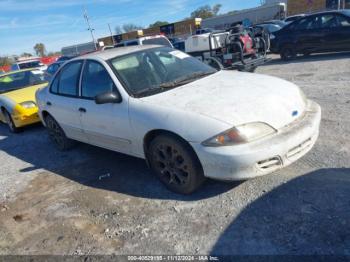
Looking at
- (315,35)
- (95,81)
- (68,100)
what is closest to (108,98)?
(95,81)

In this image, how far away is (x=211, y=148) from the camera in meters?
3.04

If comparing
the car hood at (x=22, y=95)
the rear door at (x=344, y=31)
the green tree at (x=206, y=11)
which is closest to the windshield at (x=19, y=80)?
the car hood at (x=22, y=95)

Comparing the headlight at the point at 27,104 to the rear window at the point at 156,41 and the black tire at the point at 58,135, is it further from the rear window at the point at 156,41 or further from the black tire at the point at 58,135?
the rear window at the point at 156,41

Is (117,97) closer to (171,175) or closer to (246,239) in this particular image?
(171,175)

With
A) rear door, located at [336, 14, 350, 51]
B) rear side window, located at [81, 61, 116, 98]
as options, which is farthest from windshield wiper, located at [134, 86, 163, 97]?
rear door, located at [336, 14, 350, 51]

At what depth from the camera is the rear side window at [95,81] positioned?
4.11m

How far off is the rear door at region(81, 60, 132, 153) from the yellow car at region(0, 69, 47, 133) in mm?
3286


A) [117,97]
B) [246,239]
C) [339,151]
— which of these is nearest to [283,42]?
[339,151]

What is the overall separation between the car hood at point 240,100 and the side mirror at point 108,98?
0.34 meters

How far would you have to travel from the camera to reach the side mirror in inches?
149

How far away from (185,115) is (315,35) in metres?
9.99

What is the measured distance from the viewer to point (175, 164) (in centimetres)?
348

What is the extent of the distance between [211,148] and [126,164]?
2010 millimetres

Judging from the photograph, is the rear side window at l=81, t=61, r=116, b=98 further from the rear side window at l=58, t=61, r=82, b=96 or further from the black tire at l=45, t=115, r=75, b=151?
the black tire at l=45, t=115, r=75, b=151
